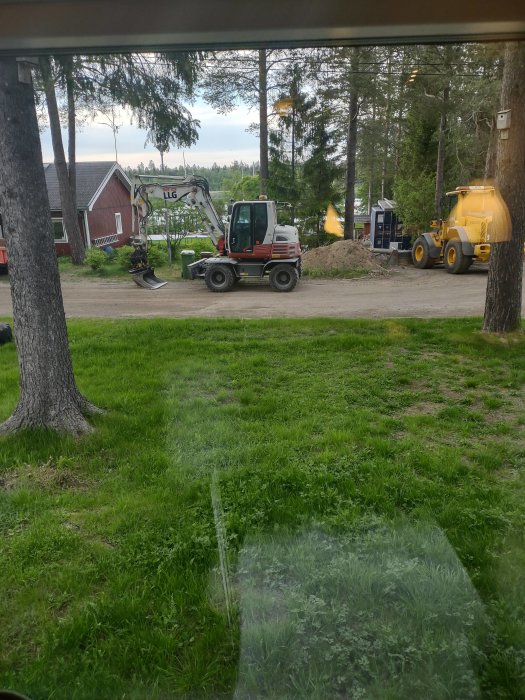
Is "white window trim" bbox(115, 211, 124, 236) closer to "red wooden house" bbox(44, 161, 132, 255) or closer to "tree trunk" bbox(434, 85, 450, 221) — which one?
"red wooden house" bbox(44, 161, 132, 255)

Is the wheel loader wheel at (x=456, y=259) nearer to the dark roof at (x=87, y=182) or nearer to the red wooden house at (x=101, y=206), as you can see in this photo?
the red wooden house at (x=101, y=206)

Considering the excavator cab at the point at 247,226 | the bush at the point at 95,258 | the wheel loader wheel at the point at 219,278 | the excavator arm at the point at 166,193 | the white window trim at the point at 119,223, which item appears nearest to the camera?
the excavator arm at the point at 166,193

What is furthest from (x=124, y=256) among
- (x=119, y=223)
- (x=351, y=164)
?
(x=351, y=164)

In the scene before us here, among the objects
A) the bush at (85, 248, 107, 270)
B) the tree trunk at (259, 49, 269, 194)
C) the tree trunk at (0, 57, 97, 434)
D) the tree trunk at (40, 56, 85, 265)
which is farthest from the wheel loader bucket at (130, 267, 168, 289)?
the tree trunk at (0, 57, 97, 434)

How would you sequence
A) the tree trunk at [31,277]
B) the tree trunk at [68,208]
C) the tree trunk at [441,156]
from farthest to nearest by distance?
the tree trunk at [441,156] < the tree trunk at [68,208] < the tree trunk at [31,277]

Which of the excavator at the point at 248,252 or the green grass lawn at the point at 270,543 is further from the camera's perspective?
the excavator at the point at 248,252

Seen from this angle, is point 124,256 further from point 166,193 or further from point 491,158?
point 491,158

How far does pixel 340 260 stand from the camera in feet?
32.9

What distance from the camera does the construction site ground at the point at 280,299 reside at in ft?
21.0

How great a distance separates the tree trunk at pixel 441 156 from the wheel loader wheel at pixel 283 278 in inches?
105

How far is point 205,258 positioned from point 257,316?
2.13 metres

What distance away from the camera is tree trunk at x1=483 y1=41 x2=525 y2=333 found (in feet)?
14.0

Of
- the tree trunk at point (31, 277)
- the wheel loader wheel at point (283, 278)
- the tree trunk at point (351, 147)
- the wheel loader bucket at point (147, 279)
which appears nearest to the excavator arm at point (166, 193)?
the tree trunk at point (31, 277)

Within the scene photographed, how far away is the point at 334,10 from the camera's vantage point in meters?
1.10
